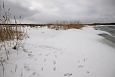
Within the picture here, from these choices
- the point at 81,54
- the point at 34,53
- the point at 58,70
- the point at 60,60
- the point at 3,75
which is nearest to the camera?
the point at 3,75

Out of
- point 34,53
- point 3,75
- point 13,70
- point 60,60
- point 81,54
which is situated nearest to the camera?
point 3,75

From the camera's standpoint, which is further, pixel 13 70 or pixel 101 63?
pixel 101 63

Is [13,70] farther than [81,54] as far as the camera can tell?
No

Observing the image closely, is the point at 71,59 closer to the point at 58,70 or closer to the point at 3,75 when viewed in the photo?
the point at 58,70

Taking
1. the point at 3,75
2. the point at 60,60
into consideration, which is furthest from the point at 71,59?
the point at 3,75

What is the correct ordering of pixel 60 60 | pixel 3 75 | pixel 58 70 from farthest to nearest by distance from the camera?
1. pixel 60 60
2. pixel 58 70
3. pixel 3 75

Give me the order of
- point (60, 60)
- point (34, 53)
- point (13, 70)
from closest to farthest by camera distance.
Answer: point (13, 70)
point (60, 60)
point (34, 53)

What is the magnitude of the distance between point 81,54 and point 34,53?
110 centimetres

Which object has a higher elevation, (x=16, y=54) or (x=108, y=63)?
(x=16, y=54)

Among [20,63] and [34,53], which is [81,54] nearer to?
[34,53]

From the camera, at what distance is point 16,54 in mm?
2789

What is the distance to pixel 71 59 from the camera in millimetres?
2854

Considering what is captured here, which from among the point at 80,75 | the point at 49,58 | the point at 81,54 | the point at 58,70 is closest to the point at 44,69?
the point at 58,70

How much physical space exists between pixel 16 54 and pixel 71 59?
115 centimetres
